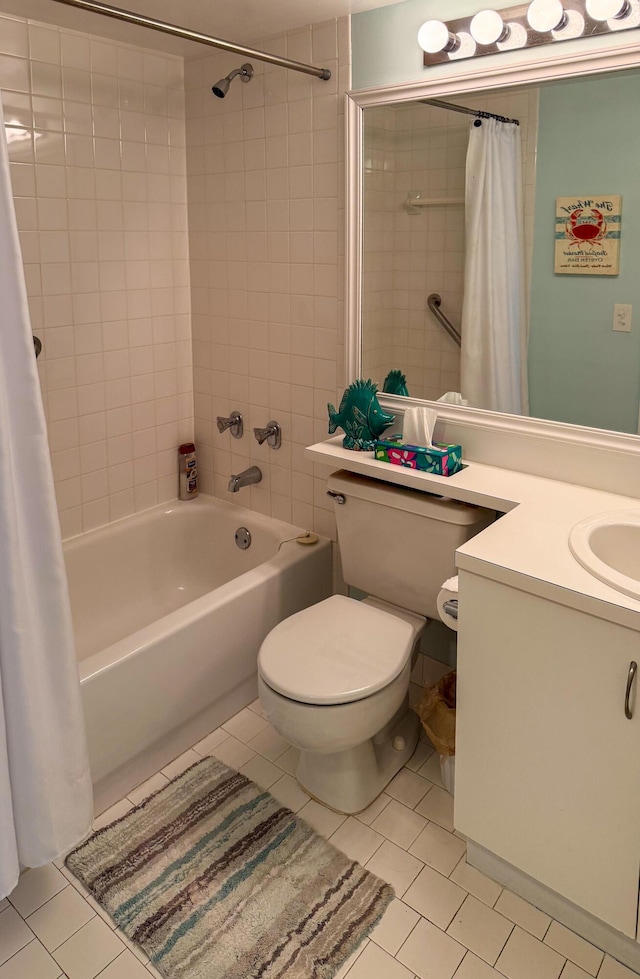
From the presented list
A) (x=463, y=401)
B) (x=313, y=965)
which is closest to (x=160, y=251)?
(x=463, y=401)

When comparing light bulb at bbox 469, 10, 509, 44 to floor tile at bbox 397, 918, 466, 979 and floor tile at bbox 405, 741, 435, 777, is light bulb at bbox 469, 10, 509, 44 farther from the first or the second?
floor tile at bbox 397, 918, 466, 979

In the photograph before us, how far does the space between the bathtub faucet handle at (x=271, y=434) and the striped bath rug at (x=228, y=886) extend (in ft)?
3.55

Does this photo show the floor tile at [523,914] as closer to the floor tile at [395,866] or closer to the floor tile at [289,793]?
the floor tile at [395,866]

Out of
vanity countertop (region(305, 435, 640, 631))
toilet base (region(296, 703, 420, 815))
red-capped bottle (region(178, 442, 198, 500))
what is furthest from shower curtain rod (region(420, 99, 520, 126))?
toilet base (region(296, 703, 420, 815))

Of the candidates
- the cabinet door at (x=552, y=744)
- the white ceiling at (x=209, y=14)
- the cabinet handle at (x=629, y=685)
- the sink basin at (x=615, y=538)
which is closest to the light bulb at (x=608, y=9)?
the white ceiling at (x=209, y=14)

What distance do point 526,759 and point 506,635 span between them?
0.27 meters

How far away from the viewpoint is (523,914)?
1647 mm

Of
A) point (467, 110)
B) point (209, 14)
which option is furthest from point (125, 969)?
point (209, 14)

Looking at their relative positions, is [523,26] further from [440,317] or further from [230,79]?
[230,79]

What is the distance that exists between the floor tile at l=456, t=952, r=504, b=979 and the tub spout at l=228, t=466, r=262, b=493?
4.87 ft

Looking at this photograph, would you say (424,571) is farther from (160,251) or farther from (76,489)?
(160,251)

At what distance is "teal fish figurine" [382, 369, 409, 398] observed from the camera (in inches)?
84.4

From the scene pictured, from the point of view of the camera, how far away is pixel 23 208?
218 centimetres

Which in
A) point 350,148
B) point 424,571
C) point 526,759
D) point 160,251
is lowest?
point 526,759
